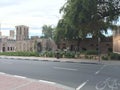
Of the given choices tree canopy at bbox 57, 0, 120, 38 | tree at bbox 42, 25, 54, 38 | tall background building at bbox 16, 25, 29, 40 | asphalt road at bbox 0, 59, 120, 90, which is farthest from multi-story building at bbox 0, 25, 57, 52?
asphalt road at bbox 0, 59, 120, 90

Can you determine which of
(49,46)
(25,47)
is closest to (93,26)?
(49,46)

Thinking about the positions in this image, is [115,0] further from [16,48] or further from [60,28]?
[16,48]

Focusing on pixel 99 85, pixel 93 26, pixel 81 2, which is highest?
pixel 81 2

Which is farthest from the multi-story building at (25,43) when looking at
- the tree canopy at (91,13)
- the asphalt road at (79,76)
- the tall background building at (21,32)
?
the asphalt road at (79,76)

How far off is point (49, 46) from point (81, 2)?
6936 cm

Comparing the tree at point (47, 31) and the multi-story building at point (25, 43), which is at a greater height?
the tree at point (47, 31)

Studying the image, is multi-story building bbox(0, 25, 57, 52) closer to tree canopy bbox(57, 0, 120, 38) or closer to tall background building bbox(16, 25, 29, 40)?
tall background building bbox(16, 25, 29, 40)

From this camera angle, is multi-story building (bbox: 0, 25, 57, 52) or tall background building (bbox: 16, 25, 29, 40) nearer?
multi-story building (bbox: 0, 25, 57, 52)

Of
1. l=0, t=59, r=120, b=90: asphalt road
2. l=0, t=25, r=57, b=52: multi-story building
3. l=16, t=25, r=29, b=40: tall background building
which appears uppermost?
l=16, t=25, r=29, b=40: tall background building

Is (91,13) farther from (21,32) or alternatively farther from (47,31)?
(47,31)

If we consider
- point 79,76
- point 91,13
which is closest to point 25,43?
point 91,13

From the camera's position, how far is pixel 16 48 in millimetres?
115812

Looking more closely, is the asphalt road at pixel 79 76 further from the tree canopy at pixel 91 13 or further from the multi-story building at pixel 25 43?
the multi-story building at pixel 25 43

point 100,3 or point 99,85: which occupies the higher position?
point 100,3
